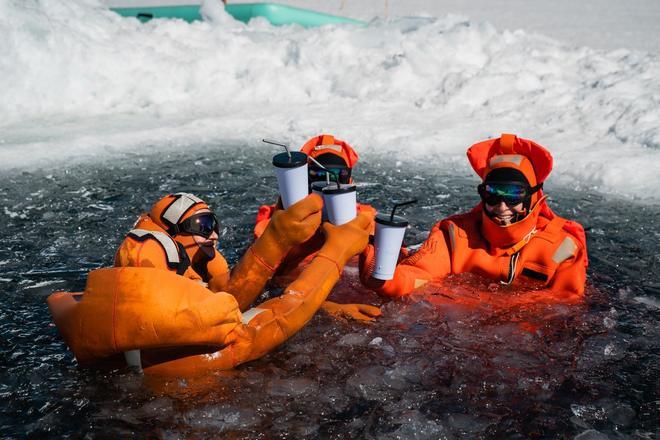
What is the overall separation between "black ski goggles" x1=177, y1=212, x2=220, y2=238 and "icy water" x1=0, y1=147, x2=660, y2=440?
90 centimetres

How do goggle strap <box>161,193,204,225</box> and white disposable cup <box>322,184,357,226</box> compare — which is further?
goggle strap <box>161,193,204,225</box>

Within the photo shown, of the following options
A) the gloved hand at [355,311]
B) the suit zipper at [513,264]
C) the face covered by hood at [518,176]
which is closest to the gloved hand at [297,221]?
the gloved hand at [355,311]

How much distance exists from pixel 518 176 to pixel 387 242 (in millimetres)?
1174

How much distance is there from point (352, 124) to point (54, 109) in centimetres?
470

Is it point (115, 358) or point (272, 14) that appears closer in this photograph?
point (115, 358)

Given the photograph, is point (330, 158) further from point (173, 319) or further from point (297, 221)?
point (173, 319)

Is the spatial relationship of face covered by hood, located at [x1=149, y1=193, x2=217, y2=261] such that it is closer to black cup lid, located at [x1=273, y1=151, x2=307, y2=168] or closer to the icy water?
black cup lid, located at [x1=273, y1=151, x2=307, y2=168]

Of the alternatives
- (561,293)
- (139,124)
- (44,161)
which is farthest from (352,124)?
(561,293)

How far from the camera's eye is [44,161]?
827 cm

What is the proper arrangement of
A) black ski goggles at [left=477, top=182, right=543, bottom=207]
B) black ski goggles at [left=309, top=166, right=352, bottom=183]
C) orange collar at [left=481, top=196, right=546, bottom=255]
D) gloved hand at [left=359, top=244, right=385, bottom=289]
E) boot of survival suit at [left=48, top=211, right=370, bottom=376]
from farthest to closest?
black ski goggles at [left=309, top=166, right=352, bottom=183]
orange collar at [left=481, top=196, right=546, bottom=255]
black ski goggles at [left=477, top=182, right=543, bottom=207]
gloved hand at [left=359, top=244, right=385, bottom=289]
boot of survival suit at [left=48, top=211, right=370, bottom=376]

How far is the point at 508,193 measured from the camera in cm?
445

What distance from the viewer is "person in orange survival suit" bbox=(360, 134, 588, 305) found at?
447cm

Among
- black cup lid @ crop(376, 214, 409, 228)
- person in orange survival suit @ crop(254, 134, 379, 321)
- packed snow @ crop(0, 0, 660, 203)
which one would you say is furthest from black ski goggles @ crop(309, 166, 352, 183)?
packed snow @ crop(0, 0, 660, 203)

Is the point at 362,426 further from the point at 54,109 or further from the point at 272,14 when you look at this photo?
the point at 272,14
